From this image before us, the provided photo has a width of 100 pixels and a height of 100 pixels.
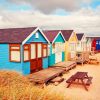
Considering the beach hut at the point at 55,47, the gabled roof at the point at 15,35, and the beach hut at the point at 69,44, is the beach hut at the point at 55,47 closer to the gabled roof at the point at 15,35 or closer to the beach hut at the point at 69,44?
the beach hut at the point at 69,44

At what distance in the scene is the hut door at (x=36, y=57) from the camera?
17.2m

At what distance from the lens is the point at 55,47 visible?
2375 cm

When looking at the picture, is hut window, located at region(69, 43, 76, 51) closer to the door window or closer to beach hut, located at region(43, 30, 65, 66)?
beach hut, located at region(43, 30, 65, 66)

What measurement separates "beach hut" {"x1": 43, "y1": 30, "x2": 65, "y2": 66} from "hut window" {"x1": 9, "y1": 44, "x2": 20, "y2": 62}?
21.5 feet

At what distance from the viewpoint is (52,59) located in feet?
73.8

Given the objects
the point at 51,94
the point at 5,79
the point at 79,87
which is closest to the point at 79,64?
the point at 79,87

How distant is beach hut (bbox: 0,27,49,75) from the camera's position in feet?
51.0

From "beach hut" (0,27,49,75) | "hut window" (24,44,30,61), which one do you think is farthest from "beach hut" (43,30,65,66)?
"hut window" (24,44,30,61)

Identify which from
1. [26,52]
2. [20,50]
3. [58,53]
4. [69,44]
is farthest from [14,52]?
[69,44]

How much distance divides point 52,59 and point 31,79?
8.30 meters

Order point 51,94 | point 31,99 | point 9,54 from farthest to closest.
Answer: point 9,54 → point 51,94 → point 31,99

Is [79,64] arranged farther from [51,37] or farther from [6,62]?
[6,62]

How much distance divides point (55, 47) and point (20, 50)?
8752 millimetres

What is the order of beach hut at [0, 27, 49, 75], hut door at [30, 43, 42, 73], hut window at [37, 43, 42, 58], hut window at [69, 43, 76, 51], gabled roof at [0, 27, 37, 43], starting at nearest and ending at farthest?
beach hut at [0, 27, 49, 75], gabled roof at [0, 27, 37, 43], hut door at [30, 43, 42, 73], hut window at [37, 43, 42, 58], hut window at [69, 43, 76, 51]
